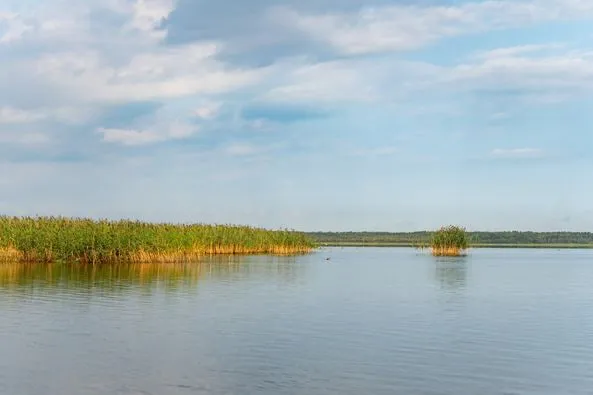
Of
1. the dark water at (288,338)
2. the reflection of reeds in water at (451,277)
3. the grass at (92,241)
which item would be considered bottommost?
the dark water at (288,338)

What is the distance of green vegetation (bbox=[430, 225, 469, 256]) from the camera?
6712cm

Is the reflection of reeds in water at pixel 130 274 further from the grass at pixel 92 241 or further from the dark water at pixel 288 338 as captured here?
the grass at pixel 92 241

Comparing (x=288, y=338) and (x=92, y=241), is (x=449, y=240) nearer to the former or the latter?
(x=92, y=241)

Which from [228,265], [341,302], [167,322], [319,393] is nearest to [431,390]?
[319,393]

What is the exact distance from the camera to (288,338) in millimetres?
17312

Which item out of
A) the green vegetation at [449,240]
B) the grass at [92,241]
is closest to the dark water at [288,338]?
the grass at [92,241]

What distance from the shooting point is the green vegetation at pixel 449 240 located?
6712 cm

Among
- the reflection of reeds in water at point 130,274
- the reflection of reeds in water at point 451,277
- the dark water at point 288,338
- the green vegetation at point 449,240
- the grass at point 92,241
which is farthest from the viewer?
the green vegetation at point 449,240

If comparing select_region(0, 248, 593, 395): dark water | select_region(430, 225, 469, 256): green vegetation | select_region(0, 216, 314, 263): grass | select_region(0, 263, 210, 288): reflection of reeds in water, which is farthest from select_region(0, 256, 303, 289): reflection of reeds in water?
select_region(430, 225, 469, 256): green vegetation

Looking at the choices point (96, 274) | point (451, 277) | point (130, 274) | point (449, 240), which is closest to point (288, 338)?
point (130, 274)

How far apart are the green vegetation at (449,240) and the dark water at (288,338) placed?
112 feet

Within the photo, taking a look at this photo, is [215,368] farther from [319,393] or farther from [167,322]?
[167,322]

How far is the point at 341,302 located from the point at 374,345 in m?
9.09

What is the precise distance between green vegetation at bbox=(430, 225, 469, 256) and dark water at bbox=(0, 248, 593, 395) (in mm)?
34260
